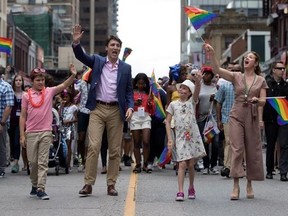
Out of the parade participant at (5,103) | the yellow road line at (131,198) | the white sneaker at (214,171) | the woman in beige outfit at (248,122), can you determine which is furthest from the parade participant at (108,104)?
the white sneaker at (214,171)

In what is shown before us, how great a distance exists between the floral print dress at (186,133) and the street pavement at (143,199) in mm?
624

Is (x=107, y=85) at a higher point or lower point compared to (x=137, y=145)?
higher

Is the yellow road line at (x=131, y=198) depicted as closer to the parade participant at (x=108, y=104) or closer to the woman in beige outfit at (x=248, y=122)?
the parade participant at (x=108, y=104)

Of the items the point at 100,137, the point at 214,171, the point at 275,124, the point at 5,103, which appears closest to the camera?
the point at 100,137

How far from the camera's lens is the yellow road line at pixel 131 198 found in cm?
938

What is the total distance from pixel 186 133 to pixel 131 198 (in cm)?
118

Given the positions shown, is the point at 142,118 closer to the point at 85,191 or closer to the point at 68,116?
the point at 68,116

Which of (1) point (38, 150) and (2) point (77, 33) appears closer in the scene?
(2) point (77, 33)

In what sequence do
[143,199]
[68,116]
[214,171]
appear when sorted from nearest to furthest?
[143,199], [214,171], [68,116]

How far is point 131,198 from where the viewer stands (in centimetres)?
1070

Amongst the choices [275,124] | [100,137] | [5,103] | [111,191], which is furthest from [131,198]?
[275,124]

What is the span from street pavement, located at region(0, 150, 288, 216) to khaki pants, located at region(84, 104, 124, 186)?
34 cm

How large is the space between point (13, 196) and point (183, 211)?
2879mm

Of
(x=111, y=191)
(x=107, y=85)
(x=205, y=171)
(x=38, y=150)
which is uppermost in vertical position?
(x=107, y=85)
